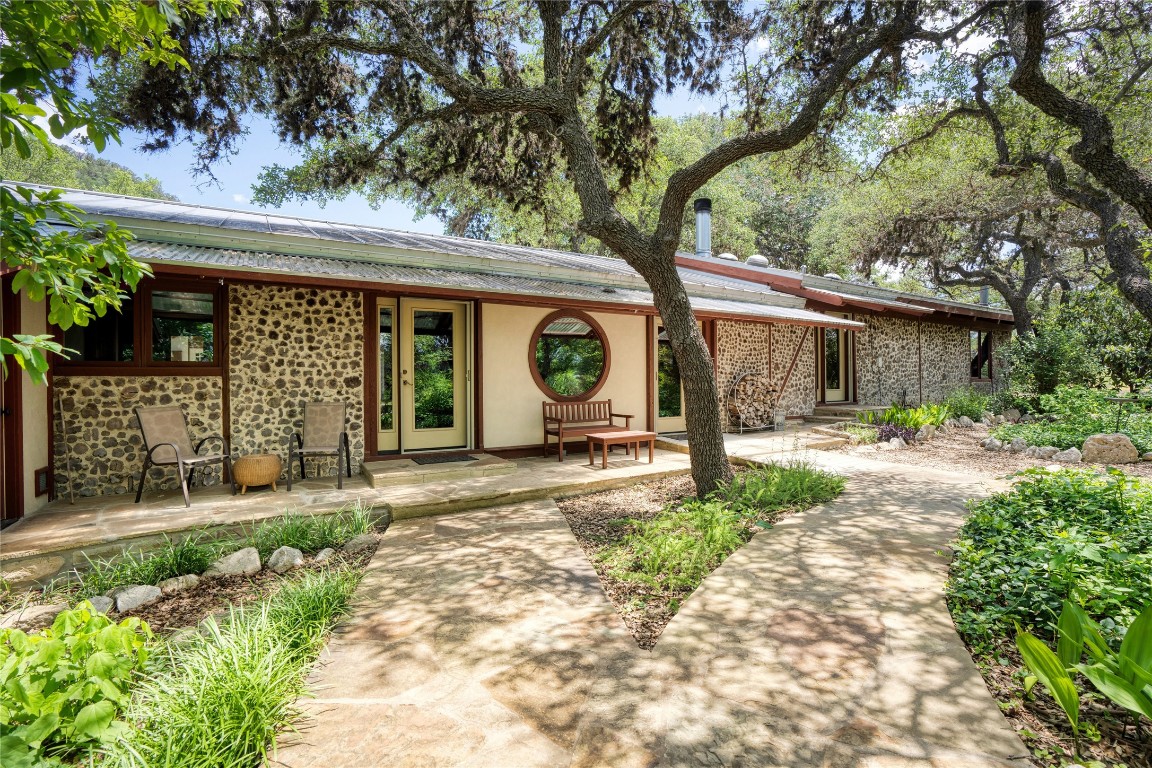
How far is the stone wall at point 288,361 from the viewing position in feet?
20.7

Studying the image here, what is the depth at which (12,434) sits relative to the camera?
4.64 meters

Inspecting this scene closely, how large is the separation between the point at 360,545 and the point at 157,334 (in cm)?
372

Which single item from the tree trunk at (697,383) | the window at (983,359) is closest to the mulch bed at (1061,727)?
the tree trunk at (697,383)

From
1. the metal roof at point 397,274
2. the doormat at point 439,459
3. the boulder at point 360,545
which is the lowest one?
the boulder at point 360,545

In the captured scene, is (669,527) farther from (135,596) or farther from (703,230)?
(703,230)

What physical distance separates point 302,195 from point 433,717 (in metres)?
15.7

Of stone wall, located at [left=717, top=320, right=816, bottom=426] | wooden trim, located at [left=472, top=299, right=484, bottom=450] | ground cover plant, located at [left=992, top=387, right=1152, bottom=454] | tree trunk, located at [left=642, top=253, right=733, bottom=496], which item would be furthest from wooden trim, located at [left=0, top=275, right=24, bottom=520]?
ground cover plant, located at [left=992, top=387, right=1152, bottom=454]

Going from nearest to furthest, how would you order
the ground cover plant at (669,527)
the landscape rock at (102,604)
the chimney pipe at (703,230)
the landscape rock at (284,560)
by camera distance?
the landscape rock at (102,604)
the ground cover plant at (669,527)
the landscape rock at (284,560)
the chimney pipe at (703,230)

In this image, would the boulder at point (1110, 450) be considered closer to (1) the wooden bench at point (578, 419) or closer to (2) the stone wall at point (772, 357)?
(2) the stone wall at point (772, 357)

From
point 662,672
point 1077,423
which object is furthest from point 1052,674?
point 1077,423

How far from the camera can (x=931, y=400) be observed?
50.3ft

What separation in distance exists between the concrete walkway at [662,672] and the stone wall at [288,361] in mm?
3281

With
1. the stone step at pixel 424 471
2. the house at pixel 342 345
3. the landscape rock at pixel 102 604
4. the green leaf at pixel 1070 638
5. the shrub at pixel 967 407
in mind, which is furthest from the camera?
the shrub at pixel 967 407

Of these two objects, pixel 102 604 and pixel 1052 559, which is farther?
pixel 102 604
